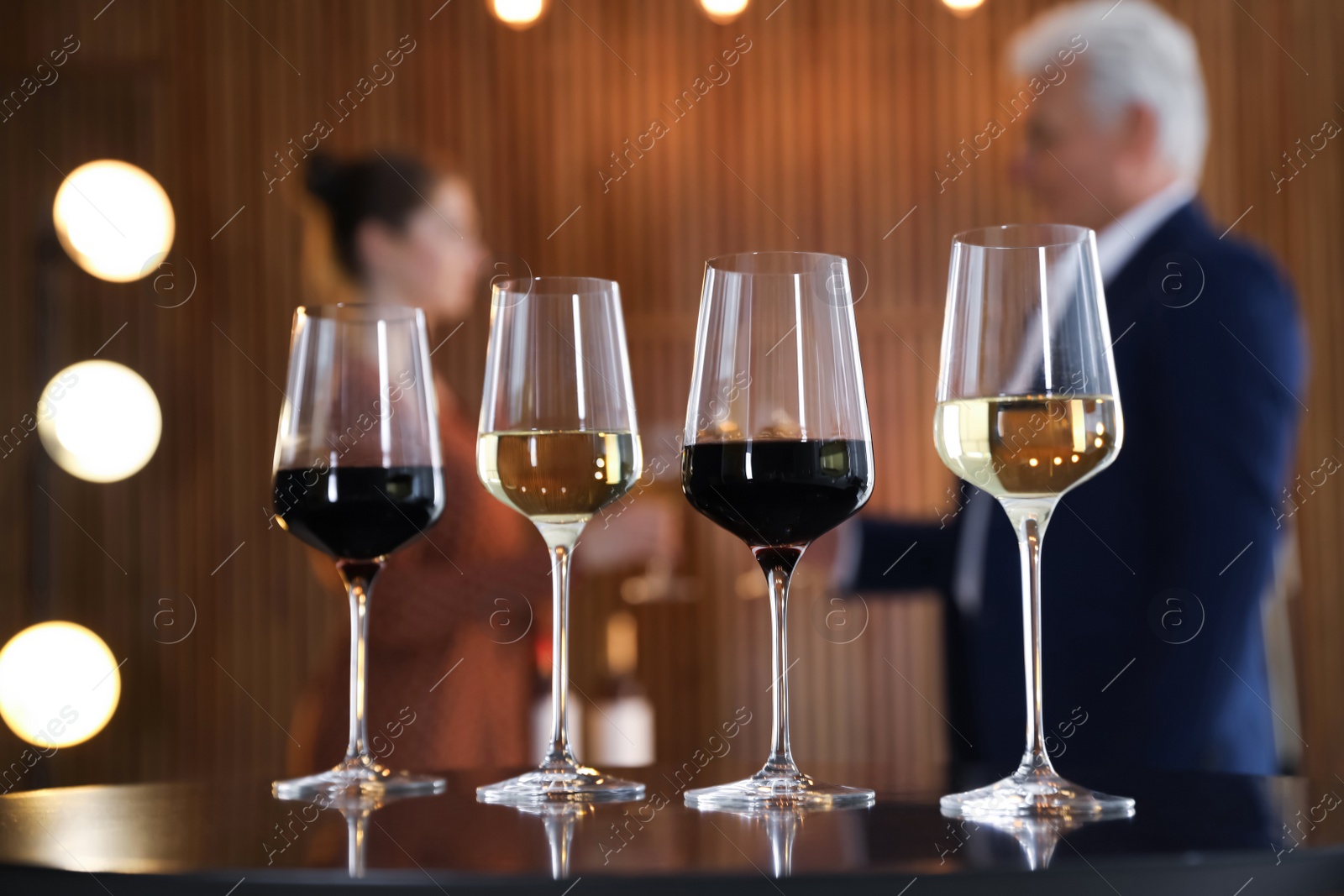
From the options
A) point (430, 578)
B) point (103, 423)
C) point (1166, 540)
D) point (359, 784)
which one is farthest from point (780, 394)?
point (103, 423)

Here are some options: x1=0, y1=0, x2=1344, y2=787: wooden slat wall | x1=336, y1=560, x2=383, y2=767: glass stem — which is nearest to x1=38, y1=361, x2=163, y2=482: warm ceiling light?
x1=0, y1=0, x2=1344, y2=787: wooden slat wall

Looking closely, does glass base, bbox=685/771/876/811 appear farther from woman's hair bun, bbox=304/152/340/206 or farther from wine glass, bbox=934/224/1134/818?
woman's hair bun, bbox=304/152/340/206

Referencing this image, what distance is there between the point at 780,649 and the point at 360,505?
0.38 m

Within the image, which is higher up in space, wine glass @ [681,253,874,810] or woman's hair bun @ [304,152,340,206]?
woman's hair bun @ [304,152,340,206]

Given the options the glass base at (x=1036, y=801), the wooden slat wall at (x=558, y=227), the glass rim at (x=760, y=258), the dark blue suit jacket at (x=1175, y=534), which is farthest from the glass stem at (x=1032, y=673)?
the wooden slat wall at (x=558, y=227)

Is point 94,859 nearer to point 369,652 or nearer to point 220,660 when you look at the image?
point 369,652

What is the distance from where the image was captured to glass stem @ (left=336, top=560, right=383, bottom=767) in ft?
3.35

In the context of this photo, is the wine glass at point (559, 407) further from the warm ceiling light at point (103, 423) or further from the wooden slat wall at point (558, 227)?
the warm ceiling light at point (103, 423)

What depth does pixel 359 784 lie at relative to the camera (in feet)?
3.21

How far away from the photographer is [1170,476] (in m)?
2.04

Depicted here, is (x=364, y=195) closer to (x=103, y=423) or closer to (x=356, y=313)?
(x=356, y=313)

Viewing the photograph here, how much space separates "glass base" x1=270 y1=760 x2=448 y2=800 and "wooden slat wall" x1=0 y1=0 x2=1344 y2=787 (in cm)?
320

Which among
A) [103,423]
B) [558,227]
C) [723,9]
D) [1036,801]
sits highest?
[723,9]

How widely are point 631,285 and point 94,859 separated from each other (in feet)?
12.2
